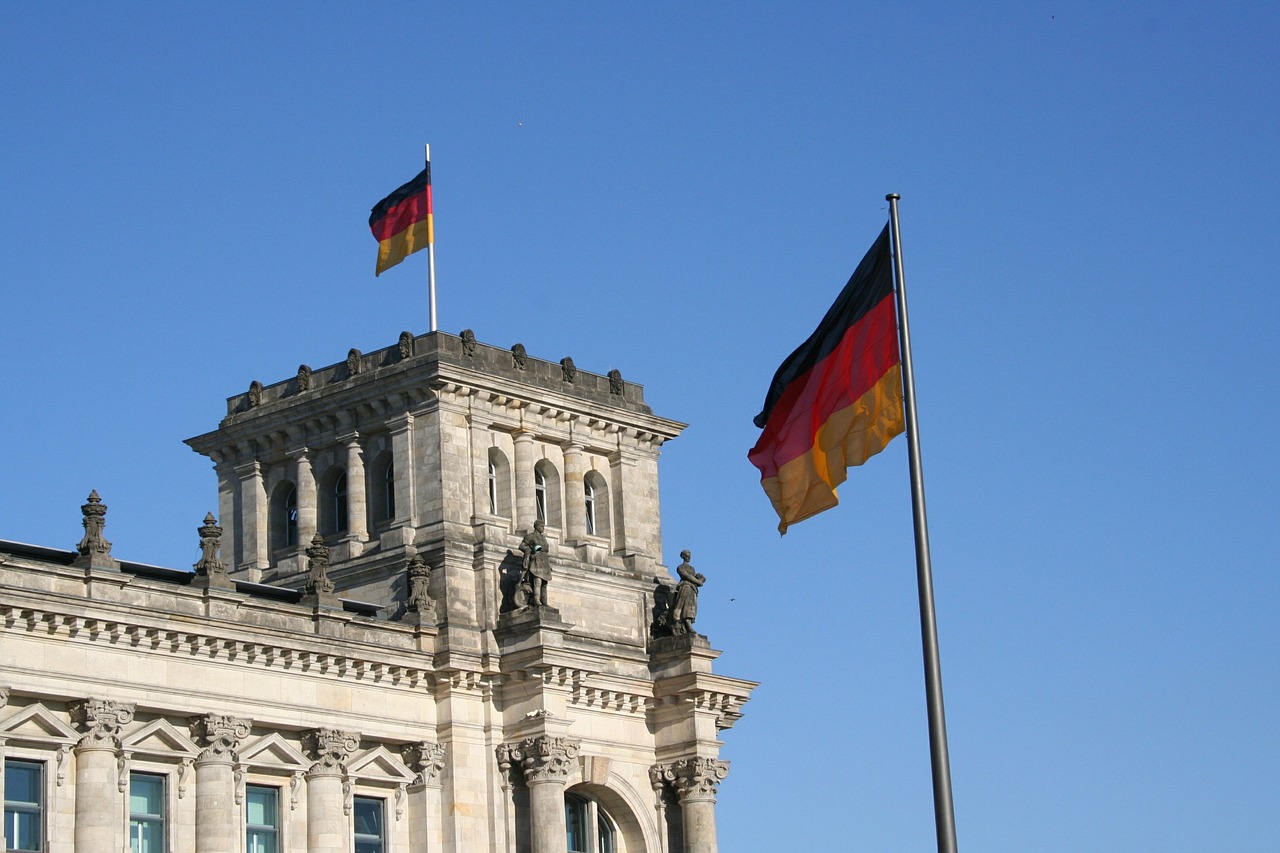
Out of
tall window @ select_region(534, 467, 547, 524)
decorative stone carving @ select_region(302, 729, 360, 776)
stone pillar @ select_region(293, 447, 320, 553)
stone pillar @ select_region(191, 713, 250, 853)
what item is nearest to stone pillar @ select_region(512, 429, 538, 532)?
tall window @ select_region(534, 467, 547, 524)

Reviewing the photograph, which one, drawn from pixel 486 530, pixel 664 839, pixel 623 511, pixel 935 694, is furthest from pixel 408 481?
pixel 935 694

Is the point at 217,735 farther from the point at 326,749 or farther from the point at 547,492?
the point at 547,492

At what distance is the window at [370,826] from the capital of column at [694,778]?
8.31m

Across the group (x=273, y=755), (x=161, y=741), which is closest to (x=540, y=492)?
(x=273, y=755)

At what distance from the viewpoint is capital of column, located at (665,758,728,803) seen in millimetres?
61562

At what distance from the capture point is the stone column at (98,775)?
1978 inches

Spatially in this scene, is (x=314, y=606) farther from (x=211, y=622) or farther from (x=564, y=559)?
(x=564, y=559)

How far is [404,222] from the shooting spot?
65.2 meters

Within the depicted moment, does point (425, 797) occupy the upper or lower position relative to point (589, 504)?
lower

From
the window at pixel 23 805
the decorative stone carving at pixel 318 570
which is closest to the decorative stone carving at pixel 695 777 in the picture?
the decorative stone carving at pixel 318 570

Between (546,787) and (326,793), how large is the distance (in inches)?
220

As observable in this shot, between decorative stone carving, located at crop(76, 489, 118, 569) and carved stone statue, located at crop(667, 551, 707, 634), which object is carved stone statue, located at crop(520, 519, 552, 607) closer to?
carved stone statue, located at crop(667, 551, 707, 634)

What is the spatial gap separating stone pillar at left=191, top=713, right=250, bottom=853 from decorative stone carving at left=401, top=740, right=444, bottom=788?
5.56m

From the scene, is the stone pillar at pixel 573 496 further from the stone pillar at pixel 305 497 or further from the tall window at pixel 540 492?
the stone pillar at pixel 305 497
